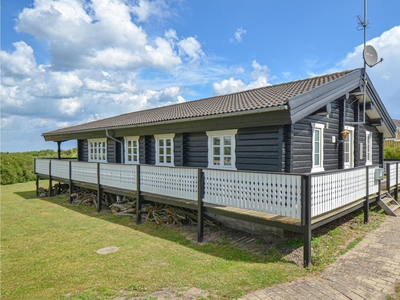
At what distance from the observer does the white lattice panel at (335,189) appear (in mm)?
5262

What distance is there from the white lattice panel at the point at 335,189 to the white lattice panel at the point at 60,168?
1178 cm

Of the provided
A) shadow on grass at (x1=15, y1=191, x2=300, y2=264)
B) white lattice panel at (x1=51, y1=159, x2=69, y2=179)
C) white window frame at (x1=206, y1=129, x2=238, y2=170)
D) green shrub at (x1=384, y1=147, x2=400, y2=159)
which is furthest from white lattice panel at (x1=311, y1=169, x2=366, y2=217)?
green shrub at (x1=384, y1=147, x2=400, y2=159)

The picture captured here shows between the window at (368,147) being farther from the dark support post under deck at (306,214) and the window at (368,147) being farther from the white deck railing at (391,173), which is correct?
the dark support post under deck at (306,214)

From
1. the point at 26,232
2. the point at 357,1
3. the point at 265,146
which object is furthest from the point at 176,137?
the point at 357,1

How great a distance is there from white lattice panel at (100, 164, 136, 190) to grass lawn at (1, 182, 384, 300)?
53.7 inches

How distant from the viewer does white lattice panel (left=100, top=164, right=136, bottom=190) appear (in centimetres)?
898

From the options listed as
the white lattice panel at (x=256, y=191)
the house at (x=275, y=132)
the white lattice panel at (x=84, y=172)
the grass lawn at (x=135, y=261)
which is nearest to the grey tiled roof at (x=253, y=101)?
the house at (x=275, y=132)

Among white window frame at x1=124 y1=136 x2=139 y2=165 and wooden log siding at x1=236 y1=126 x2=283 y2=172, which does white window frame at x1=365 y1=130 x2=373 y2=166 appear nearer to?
wooden log siding at x1=236 y1=126 x2=283 y2=172

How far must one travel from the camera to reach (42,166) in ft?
51.2

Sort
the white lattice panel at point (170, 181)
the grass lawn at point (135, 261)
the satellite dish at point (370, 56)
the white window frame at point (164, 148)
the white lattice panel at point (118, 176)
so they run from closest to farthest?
the grass lawn at point (135, 261), the white lattice panel at point (170, 181), the white lattice panel at point (118, 176), the satellite dish at point (370, 56), the white window frame at point (164, 148)

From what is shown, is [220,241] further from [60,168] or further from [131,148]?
[60,168]

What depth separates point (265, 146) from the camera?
7.47 metres

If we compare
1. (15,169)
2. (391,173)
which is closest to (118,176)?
(391,173)

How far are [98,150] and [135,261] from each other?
10.4 m
